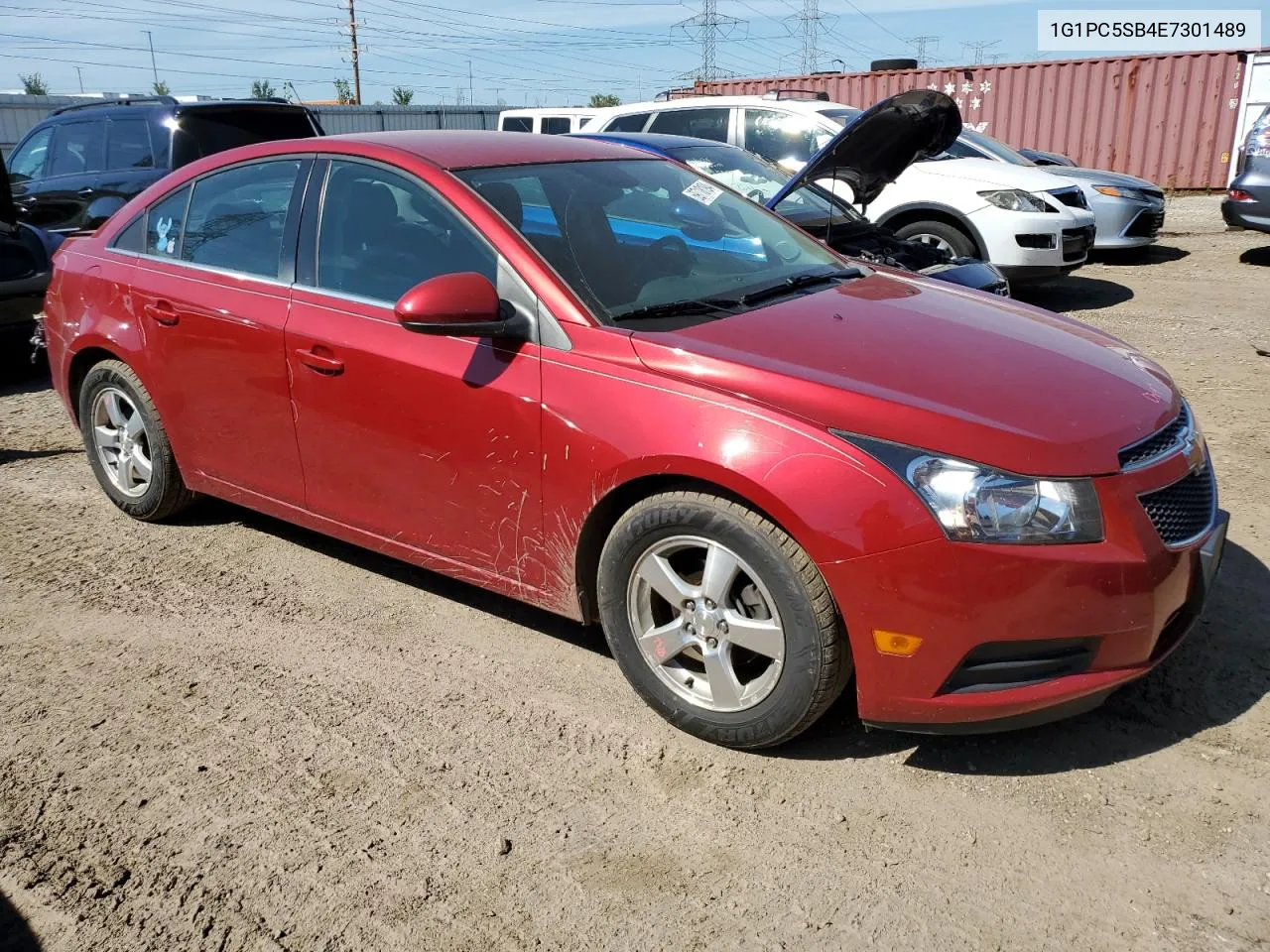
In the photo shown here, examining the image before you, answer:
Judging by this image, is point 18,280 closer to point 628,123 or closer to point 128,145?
point 128,145

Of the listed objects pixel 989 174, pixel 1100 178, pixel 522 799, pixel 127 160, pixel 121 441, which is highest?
pixel 127 160

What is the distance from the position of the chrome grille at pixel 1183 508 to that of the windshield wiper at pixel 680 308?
1337 mm

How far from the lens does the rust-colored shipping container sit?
18.0 meters

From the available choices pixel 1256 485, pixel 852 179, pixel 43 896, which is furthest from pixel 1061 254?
pixel 43 896

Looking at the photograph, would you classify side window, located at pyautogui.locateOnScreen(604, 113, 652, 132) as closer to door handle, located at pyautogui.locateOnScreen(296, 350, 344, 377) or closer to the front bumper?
door handle, located at pyautogui.locateOnScreen(296, 350, 344, 377)

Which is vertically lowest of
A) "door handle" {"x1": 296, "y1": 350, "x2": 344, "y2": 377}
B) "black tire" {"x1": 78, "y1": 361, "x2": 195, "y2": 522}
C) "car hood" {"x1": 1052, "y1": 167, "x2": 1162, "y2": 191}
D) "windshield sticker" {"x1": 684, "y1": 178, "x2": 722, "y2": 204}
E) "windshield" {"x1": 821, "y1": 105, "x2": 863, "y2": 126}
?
"black tire" {"x1": 78, "y1": 361, "x2": 195, "y2": 522}

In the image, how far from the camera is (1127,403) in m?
3.00

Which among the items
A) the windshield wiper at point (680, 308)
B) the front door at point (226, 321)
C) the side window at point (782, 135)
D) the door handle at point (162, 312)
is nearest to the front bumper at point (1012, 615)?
the windshield wiper at point (680, 308)

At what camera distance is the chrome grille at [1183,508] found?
279cm

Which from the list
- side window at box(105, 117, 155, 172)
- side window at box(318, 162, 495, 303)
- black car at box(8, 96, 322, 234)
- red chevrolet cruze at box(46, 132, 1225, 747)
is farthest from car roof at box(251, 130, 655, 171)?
side window at box(105, 117, 155, 172)

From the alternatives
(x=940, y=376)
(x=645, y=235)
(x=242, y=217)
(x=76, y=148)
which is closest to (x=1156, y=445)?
(x=940, y=376)

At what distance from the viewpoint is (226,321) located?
4.02 m

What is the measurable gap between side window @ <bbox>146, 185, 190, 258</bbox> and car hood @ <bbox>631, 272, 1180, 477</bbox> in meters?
2.36

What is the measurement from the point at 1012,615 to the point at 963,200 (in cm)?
724
